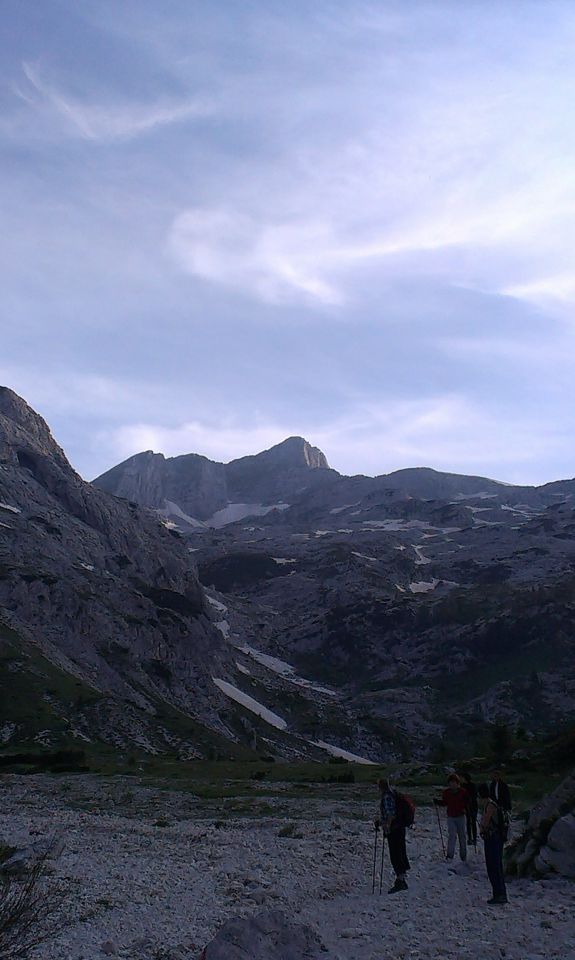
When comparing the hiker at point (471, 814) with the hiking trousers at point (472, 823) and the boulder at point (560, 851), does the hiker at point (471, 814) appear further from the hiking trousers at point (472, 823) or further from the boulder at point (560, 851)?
the boulder at point (560, 851)

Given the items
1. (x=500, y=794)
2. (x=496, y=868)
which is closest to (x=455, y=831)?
(x=500, y=794)

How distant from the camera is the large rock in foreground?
1166cm

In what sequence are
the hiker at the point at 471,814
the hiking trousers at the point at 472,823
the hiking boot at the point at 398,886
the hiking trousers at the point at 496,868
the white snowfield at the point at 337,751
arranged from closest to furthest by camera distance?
1. the hiking trousers at the point at 496,868
2. the hiking boot at the point at 398,886
3. the hiker at the point at 471,814
4. the hiking trousers at the point at 472,823
5. the white snowfield at the point at 337,751

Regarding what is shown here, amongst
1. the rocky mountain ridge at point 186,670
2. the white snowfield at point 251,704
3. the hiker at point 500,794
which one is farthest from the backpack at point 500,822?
the white snowfield at point 251,704

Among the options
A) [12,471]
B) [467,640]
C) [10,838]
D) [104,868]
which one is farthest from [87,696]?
[467,640]

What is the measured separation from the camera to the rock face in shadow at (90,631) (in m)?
93.9

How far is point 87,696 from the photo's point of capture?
98062 millimetres

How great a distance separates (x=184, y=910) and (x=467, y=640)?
188634 millimetres

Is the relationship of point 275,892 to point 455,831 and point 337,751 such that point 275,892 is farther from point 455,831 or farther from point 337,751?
point 337,751

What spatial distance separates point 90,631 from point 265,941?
130 metres

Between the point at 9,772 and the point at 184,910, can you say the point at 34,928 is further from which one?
→ the point at 9,772

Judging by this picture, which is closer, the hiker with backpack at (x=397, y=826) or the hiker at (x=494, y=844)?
the hiker at (x=494, y=844)

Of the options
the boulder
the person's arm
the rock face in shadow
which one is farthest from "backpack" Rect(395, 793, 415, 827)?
the rock face in shadow

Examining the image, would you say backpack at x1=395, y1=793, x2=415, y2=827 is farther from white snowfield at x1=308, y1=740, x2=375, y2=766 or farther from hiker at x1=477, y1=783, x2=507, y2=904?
white snowfield at x1=308, y1=740, x2=375, y2=766
